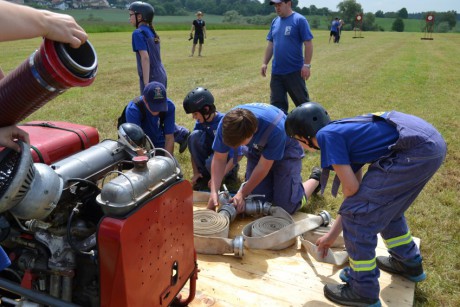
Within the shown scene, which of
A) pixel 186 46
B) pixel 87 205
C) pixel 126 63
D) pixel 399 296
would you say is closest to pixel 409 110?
pixel 399 296

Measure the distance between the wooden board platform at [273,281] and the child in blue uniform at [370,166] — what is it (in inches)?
8.2

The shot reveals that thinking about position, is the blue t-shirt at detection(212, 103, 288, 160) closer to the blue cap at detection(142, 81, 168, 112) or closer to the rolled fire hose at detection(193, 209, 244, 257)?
the rolled fire hose at detection(193, 209, 244, 257)

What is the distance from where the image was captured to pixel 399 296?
2930 mm

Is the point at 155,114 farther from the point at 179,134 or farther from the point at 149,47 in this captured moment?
the point at 149,47

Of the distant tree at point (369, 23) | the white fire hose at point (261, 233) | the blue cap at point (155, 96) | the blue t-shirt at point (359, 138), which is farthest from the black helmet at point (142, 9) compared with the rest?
the distant tree at point (369, 23)

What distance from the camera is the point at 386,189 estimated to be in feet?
8.66

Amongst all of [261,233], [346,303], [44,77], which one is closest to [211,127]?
[261,233]

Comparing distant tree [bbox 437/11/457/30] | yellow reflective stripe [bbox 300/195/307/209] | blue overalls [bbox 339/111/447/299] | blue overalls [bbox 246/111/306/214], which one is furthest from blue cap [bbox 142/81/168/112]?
distant tree [bbox 437/11/457/30]

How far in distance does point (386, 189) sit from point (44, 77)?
2.06 meters

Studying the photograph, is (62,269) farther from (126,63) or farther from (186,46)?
(186,46)

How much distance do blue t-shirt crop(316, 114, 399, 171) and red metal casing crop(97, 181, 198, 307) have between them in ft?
3.11

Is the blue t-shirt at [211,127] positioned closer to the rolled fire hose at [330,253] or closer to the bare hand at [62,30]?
the rolled fire hose at [330,253]

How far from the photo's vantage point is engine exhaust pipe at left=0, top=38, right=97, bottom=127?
166 centimetres

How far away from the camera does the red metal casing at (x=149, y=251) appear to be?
191cm
